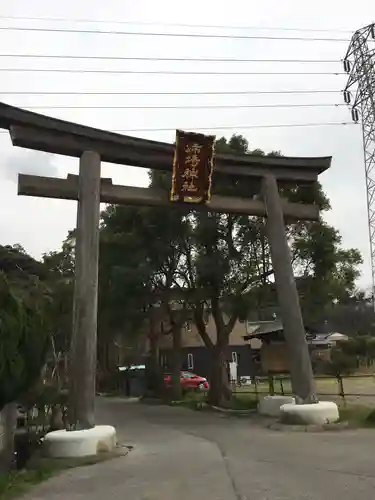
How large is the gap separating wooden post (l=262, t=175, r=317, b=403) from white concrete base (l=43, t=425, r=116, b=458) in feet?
17.1

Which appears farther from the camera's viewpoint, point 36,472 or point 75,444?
point 75,444

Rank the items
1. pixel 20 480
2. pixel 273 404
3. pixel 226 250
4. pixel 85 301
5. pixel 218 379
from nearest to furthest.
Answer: pixel 20 480, pixel 85 301, pixel 273 404, pixel 226 250, pixel 218 379

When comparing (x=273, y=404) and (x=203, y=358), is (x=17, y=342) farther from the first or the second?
(x=203, y=358)

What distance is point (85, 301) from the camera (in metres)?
11.7

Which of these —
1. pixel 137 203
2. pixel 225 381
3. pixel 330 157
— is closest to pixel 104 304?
pixel 225 381

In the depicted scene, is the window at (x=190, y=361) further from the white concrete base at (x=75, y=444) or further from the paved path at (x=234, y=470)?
the white concrete base at (x=75, y=444)

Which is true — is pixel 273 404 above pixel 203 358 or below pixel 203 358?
below

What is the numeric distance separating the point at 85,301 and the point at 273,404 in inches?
293

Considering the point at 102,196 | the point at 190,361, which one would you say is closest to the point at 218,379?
the point at 102,196

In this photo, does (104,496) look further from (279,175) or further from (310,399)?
(279,175)

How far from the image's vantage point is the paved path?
6723 mm

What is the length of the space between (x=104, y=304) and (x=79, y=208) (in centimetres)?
990

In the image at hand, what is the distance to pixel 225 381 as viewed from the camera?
22219mm

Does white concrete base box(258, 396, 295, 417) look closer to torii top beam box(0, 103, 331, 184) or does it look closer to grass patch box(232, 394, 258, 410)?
grass patch box(232, 394, 258, 410)
